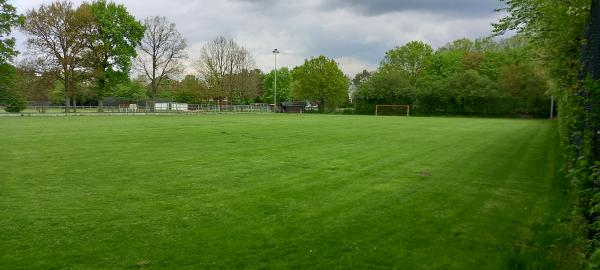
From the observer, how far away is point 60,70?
50.2m

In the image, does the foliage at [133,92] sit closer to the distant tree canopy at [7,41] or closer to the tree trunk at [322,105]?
the tree trunk at [322,105]

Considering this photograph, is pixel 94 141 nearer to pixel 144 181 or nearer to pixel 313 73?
pixel 144 181

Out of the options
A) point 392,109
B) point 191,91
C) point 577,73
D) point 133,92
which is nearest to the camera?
point 577,73

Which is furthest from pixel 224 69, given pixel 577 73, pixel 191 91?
pixel 577 73

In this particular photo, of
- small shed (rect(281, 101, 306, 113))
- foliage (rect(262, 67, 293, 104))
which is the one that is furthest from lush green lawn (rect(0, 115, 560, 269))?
foliage (rect(262, 67, 293, 104))

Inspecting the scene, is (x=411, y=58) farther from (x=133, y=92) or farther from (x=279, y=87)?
(x=133, y=92)

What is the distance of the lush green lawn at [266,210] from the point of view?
4547 mm

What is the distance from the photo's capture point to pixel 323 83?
74.0 meters

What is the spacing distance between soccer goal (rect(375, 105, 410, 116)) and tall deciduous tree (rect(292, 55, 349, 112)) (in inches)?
362

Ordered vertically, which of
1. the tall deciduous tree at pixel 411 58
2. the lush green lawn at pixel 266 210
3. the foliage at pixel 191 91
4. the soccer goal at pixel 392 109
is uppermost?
the tall deciduous tree at pixel 411 58

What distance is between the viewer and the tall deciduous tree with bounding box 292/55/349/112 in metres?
73.8

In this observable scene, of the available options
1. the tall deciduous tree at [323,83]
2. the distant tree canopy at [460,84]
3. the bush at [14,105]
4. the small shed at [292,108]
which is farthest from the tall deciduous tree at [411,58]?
the bush at [14,105]

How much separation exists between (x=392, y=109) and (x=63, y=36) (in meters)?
48.5

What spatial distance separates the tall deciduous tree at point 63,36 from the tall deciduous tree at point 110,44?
73.8 inches
